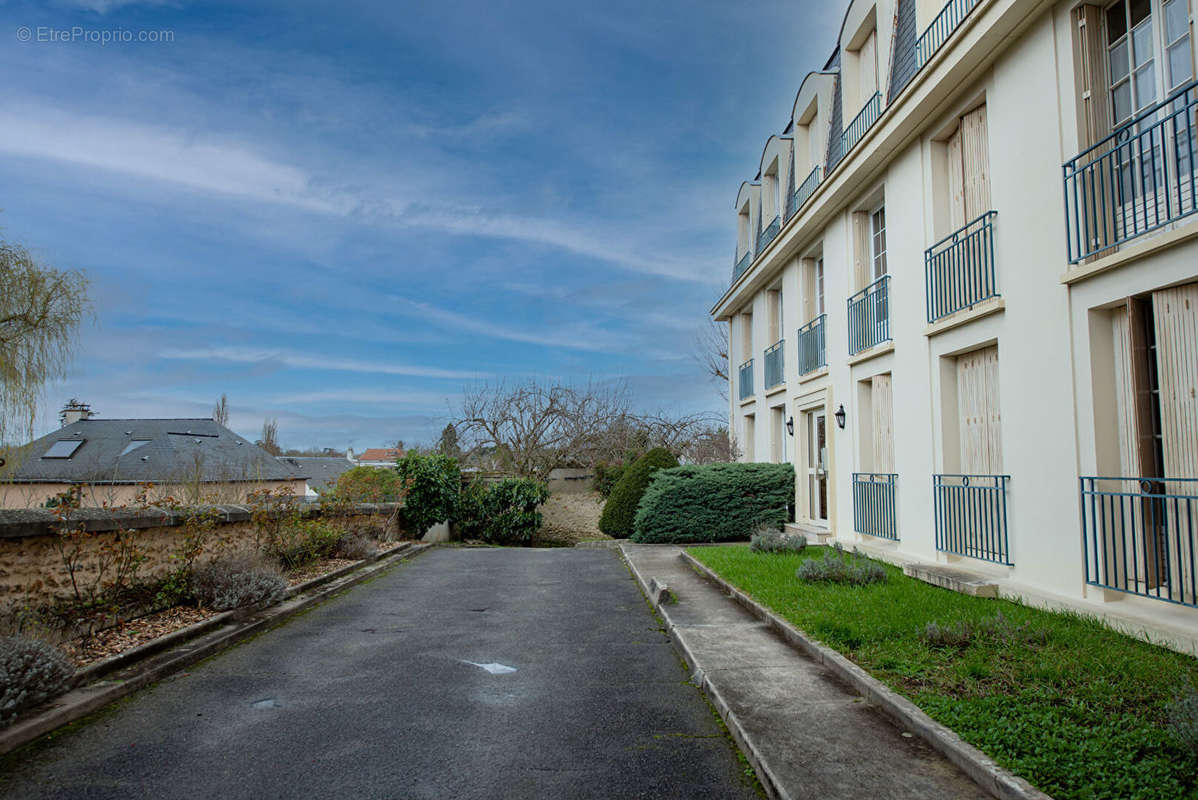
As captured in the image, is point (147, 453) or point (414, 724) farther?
point (147, 453)

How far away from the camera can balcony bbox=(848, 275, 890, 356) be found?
10.3 metres

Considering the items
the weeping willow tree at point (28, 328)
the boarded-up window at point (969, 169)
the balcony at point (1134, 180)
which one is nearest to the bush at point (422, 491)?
the weeping willow tree at point (28, 328)

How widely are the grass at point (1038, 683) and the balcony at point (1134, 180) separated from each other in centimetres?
318

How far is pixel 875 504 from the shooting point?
10539 mm

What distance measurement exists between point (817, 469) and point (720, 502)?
237 cm

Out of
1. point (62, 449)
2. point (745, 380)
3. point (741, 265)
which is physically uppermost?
point (741, 265)

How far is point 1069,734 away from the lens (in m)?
3.29

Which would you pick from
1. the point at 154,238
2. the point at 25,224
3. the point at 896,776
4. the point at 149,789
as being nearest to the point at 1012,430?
the point at 896,776

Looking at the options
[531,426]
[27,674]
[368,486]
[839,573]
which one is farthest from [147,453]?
[839,573]

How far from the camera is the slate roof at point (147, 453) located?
30.6m

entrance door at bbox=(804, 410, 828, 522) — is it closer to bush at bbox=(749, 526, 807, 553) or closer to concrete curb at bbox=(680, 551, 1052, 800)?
bush at bbox=(749, 526, 807, 553)

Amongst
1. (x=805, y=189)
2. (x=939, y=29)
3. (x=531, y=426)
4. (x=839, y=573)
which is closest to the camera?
(x=839, y=573)

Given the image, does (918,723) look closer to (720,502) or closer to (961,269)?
(961,269)

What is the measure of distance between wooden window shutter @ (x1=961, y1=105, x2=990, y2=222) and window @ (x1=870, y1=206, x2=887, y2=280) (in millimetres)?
2418
